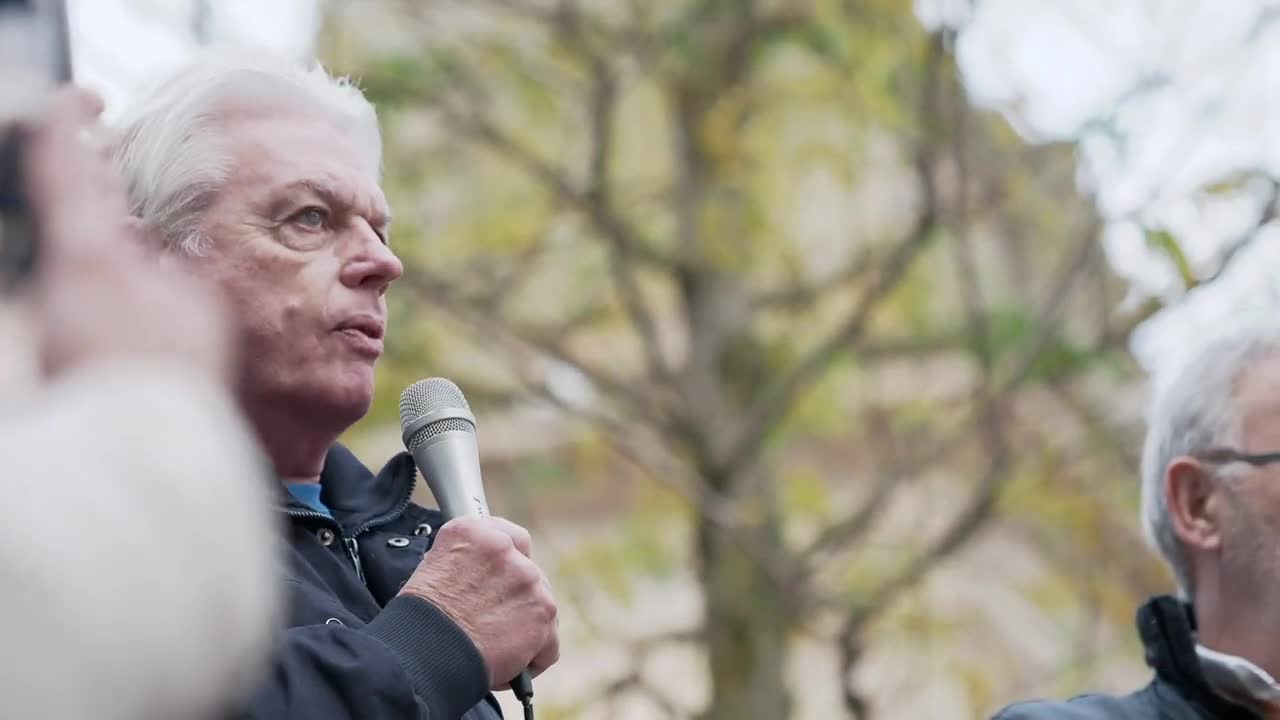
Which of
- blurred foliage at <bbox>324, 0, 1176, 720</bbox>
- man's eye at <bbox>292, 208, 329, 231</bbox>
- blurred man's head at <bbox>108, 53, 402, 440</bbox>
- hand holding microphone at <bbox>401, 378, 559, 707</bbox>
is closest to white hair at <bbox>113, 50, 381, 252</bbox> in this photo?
blurred man's head at <bbox>108, 53, 402, 440</bbox>

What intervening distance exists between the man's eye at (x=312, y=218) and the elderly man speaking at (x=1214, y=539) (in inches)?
58.7

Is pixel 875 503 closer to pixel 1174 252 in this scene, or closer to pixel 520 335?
pixel 520 335

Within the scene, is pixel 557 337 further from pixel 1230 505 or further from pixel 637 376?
pixel 1230 505

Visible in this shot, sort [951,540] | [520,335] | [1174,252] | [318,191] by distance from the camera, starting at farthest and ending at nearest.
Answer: [520,335] → [951,540] → [1174,252] → [318,191]

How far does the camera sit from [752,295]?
23.9 feet

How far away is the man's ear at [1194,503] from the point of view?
334 cm

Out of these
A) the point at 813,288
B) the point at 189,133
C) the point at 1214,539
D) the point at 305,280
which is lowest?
the point at 1214,539

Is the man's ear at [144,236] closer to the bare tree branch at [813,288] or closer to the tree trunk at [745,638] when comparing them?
the tree trunk at [745,638]

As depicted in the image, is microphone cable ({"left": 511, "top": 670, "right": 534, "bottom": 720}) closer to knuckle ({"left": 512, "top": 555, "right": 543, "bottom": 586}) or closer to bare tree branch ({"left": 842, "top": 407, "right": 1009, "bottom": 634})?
knuckle ({"left": 512, "top": 555, "right": 543, "bottom": 586})

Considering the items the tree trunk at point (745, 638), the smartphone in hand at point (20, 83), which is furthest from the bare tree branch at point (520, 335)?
the smartphone in hand at point (20, 83)

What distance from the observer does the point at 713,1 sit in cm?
666

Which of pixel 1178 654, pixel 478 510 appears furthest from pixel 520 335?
pixel 478 510

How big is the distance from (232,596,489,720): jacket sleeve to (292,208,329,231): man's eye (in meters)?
0.63

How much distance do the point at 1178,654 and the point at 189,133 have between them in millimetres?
1986
